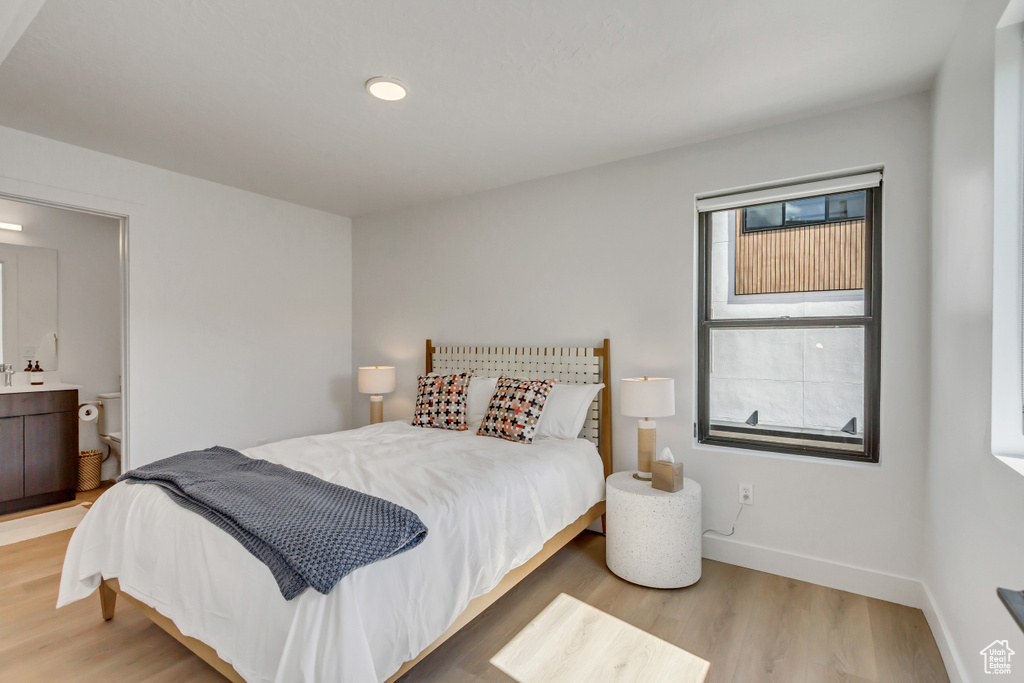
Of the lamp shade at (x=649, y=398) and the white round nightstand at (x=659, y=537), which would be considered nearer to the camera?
the white round nightstand at (x=659, y=537)

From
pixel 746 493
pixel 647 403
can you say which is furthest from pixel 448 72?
pixel 746 493

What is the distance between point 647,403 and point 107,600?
9.03 feet

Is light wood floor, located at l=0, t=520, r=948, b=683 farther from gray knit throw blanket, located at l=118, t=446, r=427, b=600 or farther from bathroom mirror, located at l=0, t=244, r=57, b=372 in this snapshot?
bathroom mirror, located at l=0, t=244, r=57, b=372

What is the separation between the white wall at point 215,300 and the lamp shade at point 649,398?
3.07 metres

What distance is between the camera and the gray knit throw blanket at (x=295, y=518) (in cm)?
146

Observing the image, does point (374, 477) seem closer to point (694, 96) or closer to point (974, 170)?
point (694, 96)

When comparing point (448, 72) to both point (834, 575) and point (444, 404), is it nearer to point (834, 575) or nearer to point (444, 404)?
point (444, 404)

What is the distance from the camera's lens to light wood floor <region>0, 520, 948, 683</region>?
194 centimetres

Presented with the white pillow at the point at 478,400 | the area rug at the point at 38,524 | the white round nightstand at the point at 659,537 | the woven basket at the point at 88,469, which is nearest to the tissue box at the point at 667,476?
the white round nightstand at the point at 659,537

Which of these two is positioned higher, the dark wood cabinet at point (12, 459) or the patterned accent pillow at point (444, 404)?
the patterned accent pillow at point (444, 404)

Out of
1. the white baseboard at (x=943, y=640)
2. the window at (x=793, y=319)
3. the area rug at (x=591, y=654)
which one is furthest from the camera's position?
the window at (x=793, y=319)

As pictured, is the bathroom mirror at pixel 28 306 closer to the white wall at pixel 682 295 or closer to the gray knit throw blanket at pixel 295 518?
the white wall at pixel 682 295

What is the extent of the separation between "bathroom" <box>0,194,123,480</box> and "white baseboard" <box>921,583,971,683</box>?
543 centimetres

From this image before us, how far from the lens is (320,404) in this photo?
4.68m
